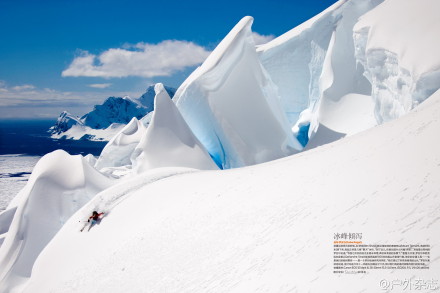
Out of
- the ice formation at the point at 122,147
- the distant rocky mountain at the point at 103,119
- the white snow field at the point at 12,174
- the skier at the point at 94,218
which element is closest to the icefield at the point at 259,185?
the skier at the point at 94,218

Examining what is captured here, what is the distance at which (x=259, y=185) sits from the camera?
6477 mm

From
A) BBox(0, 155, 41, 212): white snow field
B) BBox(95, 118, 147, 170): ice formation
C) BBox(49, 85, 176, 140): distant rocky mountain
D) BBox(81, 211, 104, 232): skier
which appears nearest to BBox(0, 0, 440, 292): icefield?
BBox(81, 211, 104, 232): skier

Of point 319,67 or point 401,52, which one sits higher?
point 319,67

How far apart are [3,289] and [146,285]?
5.61 meters

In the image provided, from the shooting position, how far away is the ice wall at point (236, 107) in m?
15.8

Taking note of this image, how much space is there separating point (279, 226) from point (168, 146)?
9.88 meters

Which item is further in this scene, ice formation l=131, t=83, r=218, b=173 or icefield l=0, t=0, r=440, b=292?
ice formation l=131, t=83, r=218, b=173

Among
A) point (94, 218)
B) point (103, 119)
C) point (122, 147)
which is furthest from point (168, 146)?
point (103, 119)

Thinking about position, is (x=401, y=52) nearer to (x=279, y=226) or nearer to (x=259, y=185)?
(x=259, y=185)

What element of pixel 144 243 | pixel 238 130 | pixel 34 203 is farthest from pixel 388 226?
pixel 238 130

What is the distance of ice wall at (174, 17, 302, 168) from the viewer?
15.8m

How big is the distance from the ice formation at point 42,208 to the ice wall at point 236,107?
19.0ft

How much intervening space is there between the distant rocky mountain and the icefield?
76.4 meters

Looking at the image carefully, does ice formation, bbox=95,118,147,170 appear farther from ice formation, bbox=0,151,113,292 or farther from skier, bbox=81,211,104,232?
skier, bbox=81,211,104,232
